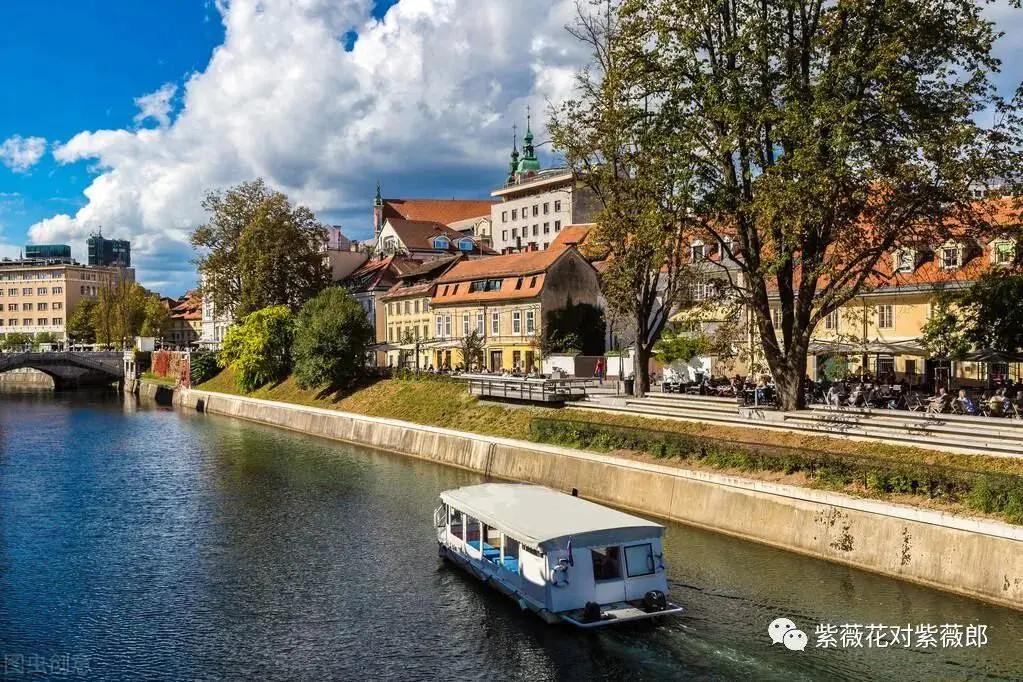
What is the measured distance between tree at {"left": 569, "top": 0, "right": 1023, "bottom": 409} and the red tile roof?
422 feet

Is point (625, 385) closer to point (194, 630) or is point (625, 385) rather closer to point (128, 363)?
point (194, 630)

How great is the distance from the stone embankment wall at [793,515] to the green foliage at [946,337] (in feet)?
42.7

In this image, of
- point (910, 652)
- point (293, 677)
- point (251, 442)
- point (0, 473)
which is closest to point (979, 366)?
point (910, 652)

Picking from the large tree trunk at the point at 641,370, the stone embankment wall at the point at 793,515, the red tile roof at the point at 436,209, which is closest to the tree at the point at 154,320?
the red tile roof at the point at 436,209

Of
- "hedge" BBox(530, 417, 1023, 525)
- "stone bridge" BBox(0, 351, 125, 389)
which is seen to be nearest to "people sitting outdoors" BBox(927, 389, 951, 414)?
"hedge" BBox(530, 417, 1023, 525)

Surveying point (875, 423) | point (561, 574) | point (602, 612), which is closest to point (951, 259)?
point (875, 423)

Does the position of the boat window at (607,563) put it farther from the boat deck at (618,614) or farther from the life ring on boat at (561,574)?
the life ring on boat at (561,574)

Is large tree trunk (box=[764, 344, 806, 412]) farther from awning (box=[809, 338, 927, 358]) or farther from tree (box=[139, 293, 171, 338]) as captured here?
tree (box=[139, 293, 171, 338])

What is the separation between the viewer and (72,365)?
117625mm

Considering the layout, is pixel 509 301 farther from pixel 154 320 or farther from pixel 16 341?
pixel 16 341

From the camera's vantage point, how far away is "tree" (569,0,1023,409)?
31031mm

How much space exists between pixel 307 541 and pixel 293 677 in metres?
12.0

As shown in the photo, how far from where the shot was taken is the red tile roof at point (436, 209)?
16550cm

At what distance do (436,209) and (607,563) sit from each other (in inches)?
5856
